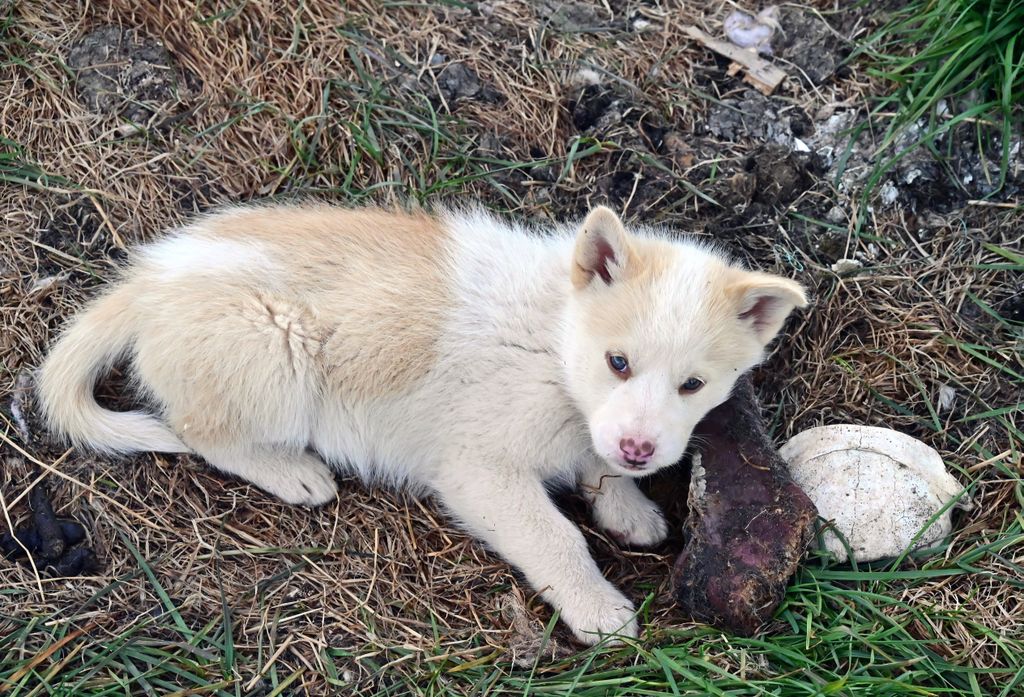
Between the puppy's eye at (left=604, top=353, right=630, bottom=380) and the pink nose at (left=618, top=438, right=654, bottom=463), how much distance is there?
0.27 meters

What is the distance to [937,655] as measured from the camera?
294cm

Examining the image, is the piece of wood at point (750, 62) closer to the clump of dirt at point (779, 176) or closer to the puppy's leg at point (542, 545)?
the clump of dirt at point (779, 176)

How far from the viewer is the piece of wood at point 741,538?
298 centimetres

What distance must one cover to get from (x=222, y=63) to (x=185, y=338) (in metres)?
1.52

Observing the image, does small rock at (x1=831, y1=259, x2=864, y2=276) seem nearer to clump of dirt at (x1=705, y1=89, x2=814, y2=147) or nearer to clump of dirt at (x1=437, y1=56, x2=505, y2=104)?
clump of dirt at (x1=705, y1=89, x2=814, y2=147)

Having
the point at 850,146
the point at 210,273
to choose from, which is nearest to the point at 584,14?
the point at 850,146

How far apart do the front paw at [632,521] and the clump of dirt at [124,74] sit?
8.53 ft

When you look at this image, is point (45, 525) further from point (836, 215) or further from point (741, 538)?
point (836, 215)

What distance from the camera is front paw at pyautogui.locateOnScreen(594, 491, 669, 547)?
342 cm

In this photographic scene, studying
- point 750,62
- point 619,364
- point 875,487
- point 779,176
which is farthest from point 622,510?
point 750,62

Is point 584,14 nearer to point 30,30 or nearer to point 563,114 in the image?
point 563,114

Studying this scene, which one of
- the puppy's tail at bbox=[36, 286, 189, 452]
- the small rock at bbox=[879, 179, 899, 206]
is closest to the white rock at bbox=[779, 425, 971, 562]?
the small rock at bbox=[879, 179, 899, 206]

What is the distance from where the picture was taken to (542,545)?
10.6ft

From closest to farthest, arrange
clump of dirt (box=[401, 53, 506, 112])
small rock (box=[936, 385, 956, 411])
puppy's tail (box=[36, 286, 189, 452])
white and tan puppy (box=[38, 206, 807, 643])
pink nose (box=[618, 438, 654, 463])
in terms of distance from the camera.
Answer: pink nose (box=[618, 438, 654, 463]) → white and tan puppy (box=[38, 206, 807, 643]) → puppy's tail (box=[36, 286, 189, 452]) → small rock (box=[936, 385, 956, 411]) → clump of dirt (box=[401, 53, 506, 112])
